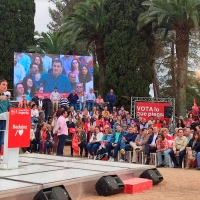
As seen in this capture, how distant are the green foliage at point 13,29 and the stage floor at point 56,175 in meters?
21.6

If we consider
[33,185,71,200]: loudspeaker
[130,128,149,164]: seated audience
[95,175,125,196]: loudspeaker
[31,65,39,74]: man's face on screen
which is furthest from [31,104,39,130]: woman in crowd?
[33,185,71,200]: loudspeaker

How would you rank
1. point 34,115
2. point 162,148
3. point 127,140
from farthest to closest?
point 34,115, point 127,140, point 162,148

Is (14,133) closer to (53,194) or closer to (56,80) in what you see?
(53,194)

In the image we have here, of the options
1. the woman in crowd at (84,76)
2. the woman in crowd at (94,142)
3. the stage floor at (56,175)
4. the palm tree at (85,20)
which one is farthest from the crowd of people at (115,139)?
the palm tree at (85,20)

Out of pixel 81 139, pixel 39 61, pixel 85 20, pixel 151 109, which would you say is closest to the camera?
pixel 81 139

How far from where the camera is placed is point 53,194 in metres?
6.29

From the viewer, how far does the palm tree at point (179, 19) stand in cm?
2309

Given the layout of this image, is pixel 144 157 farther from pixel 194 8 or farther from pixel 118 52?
pixel 118 52

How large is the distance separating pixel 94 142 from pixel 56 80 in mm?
11563

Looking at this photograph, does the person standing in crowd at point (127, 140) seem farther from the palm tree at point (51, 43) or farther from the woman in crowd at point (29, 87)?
the palm tree at point (51, 43)

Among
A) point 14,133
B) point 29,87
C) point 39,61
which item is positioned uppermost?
point 39,61

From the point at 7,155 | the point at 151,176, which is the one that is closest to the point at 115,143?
the point at 151,176

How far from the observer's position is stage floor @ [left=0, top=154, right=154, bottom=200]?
20.4ft

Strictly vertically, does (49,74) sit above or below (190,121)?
above
